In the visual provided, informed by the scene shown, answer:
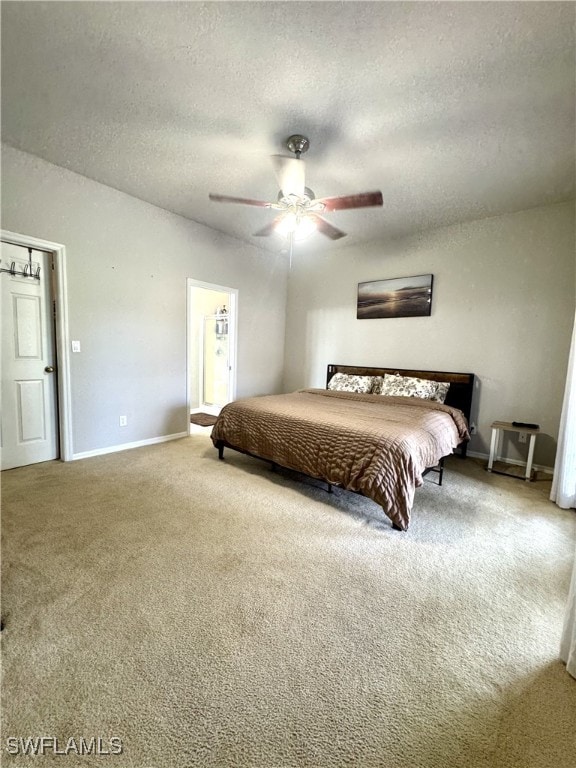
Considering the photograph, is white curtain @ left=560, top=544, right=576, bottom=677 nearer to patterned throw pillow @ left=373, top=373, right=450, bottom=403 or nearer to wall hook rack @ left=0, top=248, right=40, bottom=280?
patterned throw pillow @ left=373, top=373, right=450, bottom=403

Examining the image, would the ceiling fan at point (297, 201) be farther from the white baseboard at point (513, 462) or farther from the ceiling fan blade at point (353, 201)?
the white baseboard at point (513, 462)

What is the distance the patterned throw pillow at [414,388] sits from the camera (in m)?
3.48

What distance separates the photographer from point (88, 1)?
4.76 feet

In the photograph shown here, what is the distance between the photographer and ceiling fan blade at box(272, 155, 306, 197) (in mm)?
2004

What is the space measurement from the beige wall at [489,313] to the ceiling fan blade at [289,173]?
2392 millimetres

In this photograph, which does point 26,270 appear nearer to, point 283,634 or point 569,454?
point 283,634

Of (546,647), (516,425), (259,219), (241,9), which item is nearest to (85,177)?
(259,219)

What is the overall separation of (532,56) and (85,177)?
11.5ft

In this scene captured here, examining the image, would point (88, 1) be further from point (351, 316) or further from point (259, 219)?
point (351, 316)

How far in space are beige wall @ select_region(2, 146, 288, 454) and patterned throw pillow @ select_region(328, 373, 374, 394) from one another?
6.45ft

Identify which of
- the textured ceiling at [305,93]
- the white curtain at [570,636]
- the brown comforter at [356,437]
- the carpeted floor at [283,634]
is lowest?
the carpeted floor at [283,634]

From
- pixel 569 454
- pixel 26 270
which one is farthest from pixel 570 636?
pixel 26 270

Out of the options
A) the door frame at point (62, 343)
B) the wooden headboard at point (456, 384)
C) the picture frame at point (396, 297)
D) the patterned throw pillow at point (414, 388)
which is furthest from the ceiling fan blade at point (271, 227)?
the wooden headboard at point (456, 384)

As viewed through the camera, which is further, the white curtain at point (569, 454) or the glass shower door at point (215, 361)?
the glass shower door at point (215, 361)
